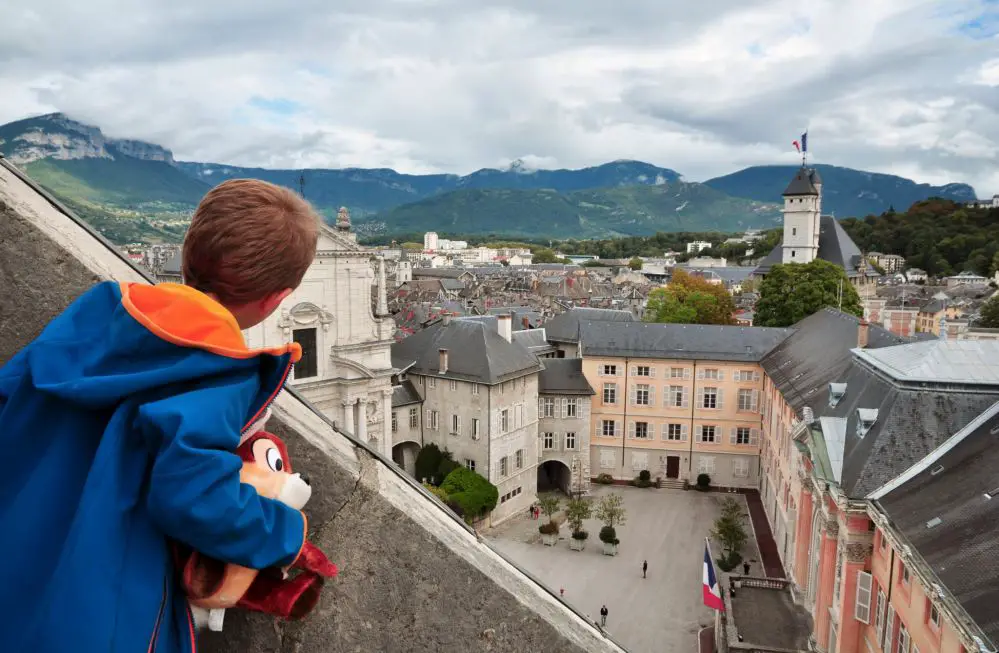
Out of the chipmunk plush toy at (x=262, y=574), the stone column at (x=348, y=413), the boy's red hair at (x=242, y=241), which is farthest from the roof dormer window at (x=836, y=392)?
the boy's red hair at (x=242, y=241)

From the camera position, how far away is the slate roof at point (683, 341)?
47188 mm

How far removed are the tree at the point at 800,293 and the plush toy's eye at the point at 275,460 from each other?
64.3 metres

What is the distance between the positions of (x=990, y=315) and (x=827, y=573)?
81.2 m

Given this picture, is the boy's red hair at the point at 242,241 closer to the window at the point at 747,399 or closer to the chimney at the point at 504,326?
the chimney at the point at 504,326

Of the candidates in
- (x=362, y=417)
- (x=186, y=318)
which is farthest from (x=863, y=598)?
(x=362, y=417)

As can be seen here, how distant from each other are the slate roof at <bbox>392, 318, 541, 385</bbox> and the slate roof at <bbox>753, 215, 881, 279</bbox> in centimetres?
7880

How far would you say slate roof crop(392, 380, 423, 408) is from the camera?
140 ft

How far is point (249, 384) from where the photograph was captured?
2.23m

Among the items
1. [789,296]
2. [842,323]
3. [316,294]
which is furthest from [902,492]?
[789,296]

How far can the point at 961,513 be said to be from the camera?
57.1 ft

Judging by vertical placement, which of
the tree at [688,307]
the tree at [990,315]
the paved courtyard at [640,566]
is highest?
the tree at [688,307]

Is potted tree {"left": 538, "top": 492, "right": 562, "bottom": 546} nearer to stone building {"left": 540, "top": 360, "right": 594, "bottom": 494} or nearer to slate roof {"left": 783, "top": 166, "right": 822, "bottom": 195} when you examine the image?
stone building {"left": 540, "top": 360, "right": 594, "bottom": 494}

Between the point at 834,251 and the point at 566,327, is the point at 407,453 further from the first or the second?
the point at 834,251

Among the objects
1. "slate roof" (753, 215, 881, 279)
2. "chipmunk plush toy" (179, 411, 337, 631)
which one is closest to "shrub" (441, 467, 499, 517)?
"chipmunk plush toy" (179, 411, 337, 631)
